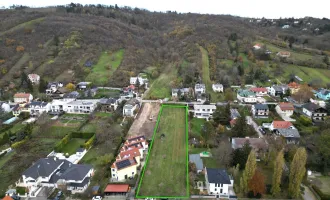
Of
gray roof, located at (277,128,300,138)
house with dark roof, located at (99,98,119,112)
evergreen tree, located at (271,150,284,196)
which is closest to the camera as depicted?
evergreen tree, located at (271,150,284,196)

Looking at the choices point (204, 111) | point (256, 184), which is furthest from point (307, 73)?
point (256, 184)

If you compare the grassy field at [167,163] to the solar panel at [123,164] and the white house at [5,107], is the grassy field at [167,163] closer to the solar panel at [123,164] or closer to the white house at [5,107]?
the solar panel at [123,164]

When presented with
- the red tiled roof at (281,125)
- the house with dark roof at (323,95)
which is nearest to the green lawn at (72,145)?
the red tiled roof at (281,125)

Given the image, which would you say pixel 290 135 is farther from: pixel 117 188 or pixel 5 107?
pixel 5 107

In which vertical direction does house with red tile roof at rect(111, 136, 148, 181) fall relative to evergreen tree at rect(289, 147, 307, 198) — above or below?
below

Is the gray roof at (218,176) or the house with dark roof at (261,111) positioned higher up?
the house with dark roof at (261,111)

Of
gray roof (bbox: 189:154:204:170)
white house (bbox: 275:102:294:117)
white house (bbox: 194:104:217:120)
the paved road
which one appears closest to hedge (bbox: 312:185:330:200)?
the paved road

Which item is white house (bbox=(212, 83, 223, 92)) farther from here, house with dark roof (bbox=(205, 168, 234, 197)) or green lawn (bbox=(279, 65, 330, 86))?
house with dark roof (bbox=(205, 168, 234, 197))
